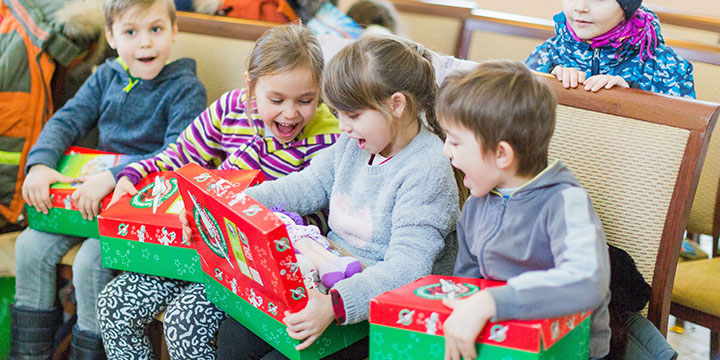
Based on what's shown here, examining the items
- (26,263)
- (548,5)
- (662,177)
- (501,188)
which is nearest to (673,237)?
(662,177)

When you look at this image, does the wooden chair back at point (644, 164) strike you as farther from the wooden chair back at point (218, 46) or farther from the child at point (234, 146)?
the wooden chair back at point (218, 46)

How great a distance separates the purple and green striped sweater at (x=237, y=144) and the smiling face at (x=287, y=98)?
0.06m

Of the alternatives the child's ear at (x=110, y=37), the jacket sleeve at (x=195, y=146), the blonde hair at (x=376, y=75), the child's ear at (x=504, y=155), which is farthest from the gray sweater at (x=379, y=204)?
the child's ear at (x=110, y=37)

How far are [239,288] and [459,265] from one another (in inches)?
15.4

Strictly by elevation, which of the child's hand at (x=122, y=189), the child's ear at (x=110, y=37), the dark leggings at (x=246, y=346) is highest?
the child's ear at (x=110, y=37)

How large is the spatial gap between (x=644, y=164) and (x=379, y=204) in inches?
19.3

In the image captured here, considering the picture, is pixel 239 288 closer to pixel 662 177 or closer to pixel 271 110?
pixel 271 110

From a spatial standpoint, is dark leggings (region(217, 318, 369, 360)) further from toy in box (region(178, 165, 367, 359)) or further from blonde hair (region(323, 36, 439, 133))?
blonde hair (region(323, 36, 439, 133))

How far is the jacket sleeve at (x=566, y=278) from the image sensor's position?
0.98 metres

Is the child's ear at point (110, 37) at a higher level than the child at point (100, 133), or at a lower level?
higher

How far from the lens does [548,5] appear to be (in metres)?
3.86

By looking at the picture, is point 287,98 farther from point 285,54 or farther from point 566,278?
point 566,278

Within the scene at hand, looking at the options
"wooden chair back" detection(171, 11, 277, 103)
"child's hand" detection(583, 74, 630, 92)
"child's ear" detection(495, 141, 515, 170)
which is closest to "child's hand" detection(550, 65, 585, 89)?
"child's hand" detection(583, 74, 630, 92)

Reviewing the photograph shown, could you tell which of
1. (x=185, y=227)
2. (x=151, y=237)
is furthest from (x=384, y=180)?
(x=151, y=237)
